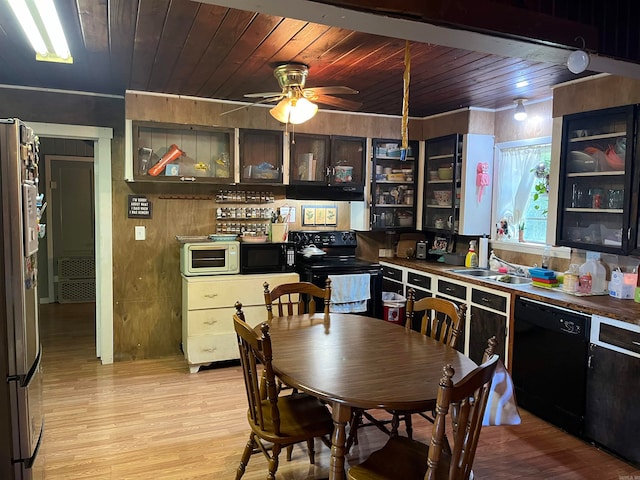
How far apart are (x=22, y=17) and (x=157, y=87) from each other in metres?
1.58

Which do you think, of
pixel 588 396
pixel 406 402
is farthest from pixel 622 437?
pixel 406 402

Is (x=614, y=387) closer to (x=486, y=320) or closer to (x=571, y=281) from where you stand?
(x=571, y=281)

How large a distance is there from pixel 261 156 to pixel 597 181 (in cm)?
278

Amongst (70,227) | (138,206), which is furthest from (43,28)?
(70,227)

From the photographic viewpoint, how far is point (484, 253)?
454 centimetres

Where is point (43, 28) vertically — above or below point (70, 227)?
above

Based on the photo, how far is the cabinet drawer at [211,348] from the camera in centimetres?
412

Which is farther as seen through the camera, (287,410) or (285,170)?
(285,170)

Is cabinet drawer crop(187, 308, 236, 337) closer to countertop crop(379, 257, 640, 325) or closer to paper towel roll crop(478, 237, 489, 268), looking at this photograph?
countertop crop(379, 257, 640, 325)

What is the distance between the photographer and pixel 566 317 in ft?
10.2

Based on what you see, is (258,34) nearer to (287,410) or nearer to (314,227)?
(287,410)

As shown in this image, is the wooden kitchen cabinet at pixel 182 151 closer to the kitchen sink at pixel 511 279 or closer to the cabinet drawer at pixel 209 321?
the cabinet drawer at pixel 209 321

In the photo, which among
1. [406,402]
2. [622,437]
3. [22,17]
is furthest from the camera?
[622,437]

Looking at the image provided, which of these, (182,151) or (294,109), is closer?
(294,109)
